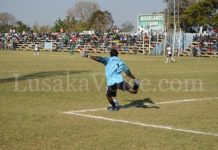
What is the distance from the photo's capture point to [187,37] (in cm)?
4691

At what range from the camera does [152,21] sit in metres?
53.3

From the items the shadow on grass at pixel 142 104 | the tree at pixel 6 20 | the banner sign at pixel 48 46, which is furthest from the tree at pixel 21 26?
the shadow on grass at pixel 142 104

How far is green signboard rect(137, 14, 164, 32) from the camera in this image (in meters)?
52.6

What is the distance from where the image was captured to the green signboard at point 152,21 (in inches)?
2072

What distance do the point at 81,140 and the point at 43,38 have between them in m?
53.8

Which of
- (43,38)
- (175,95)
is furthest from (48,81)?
(43,38)

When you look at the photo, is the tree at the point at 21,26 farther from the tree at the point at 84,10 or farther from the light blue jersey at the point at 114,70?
the light blue jersey at the point at 114,70

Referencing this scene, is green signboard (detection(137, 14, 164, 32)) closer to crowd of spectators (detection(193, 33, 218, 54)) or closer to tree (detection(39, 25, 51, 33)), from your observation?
crowd of spectators (detection(193, 33, 218, 54))

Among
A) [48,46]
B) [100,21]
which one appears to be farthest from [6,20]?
[48,46]

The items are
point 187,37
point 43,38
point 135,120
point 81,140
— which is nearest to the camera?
point 81,140

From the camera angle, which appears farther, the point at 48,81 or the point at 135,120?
the point at 48,81

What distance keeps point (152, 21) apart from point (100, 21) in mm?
34258

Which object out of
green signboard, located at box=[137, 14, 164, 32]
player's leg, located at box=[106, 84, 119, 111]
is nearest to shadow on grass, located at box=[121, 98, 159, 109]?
player's leg, located at box=[106, 84, 119, 111]

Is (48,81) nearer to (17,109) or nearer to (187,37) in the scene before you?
(17,109)
